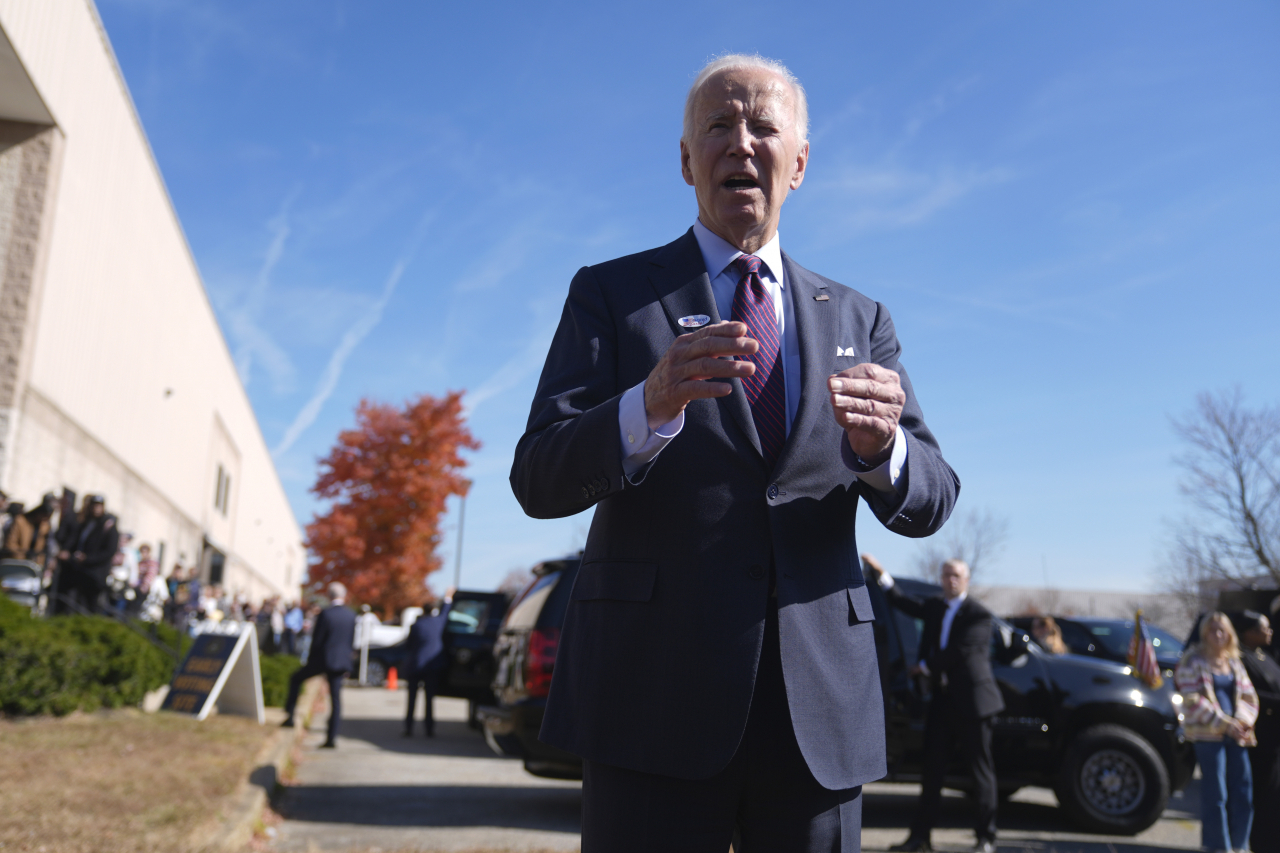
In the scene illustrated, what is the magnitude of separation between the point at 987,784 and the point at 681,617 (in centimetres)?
658

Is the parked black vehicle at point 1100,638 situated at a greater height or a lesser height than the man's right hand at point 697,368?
lesser

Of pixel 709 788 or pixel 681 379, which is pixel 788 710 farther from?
pixel 681 379

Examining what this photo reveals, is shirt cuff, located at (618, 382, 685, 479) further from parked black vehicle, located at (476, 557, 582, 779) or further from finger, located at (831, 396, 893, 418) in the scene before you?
parked black vehicle, located at (476, 557, 582, 779)

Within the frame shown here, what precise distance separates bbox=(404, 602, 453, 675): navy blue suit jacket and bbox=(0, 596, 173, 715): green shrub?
3.39 meters

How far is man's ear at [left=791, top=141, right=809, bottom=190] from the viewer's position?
2137 millimetres

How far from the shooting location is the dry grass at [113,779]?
4918 mm

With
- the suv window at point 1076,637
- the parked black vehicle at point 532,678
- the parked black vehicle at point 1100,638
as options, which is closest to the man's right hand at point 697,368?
the parked black vehicle at point 532,678

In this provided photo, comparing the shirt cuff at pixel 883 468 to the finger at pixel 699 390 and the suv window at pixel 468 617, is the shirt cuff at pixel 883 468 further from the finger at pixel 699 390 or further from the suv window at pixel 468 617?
the suv window at pixel 468 617

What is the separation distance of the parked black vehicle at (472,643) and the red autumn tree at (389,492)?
1021 inches

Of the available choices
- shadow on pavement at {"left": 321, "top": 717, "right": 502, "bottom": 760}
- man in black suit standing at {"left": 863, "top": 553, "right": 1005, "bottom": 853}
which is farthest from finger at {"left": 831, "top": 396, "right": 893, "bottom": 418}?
shadow on pavement at {"left": 321, "top": 717, "right": 502, "bottom": 760}

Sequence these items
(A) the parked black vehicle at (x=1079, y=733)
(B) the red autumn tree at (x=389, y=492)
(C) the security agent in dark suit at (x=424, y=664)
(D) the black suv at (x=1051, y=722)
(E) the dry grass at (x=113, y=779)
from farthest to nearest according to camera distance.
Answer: (B) the red autumn tree at (x=389, y=492), (C) the security agent in dark suit at (x=424, y=664), (A) the parked black vehicle at (x=1079, y=733), (D) the black suv at (x=1051, y=722), (E) the dry grass at (x=113, y=779)

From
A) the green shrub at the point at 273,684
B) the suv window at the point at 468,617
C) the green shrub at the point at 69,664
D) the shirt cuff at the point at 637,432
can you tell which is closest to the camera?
the shirt cuff at the point at 637,432

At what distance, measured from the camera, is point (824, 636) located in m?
1.83

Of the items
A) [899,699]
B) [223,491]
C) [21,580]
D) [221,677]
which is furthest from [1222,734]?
[223,491]
